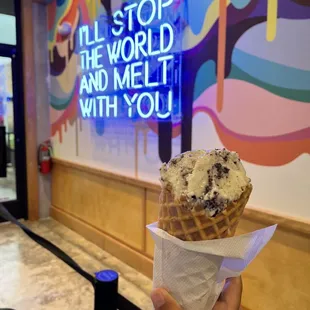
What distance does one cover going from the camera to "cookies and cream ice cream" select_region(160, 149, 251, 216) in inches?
33.6

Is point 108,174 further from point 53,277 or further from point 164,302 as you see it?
point 164,302

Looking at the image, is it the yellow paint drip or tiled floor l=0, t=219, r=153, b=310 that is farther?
tiled floor l=0, t=219, r=153, b=310

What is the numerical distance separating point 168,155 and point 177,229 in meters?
1.89

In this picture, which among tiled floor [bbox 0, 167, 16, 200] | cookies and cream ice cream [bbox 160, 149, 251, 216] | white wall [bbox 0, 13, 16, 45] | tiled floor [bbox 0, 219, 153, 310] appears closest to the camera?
cookies and cream ice cream [bbox 160, 149, 251, 216]

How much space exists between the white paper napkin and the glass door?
390 cm

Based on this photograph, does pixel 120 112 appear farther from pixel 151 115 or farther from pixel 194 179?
pixel 194 179

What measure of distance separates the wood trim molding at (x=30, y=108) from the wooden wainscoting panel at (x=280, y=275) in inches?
125

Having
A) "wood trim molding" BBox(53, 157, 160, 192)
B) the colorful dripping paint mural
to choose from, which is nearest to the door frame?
"wood trim molding" BBox(53, 157, 160, 192)

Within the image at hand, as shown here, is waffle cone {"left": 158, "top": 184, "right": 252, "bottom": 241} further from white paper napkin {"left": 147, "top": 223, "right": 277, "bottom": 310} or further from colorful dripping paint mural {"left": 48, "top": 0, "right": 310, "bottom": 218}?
colorful dripping paint mural {"left": 48, "top": 0, "right": 310, "bottom": 218}

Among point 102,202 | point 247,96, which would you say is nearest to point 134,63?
point 247,96

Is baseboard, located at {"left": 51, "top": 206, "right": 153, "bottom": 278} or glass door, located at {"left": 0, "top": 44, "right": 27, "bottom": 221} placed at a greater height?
glass door, located at {"left": 0, "top": 44, "right": 27, "bottom": 221}

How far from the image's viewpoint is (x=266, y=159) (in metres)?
2.09

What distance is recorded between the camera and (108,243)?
11.6 ft

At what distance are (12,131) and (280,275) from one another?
374cm
